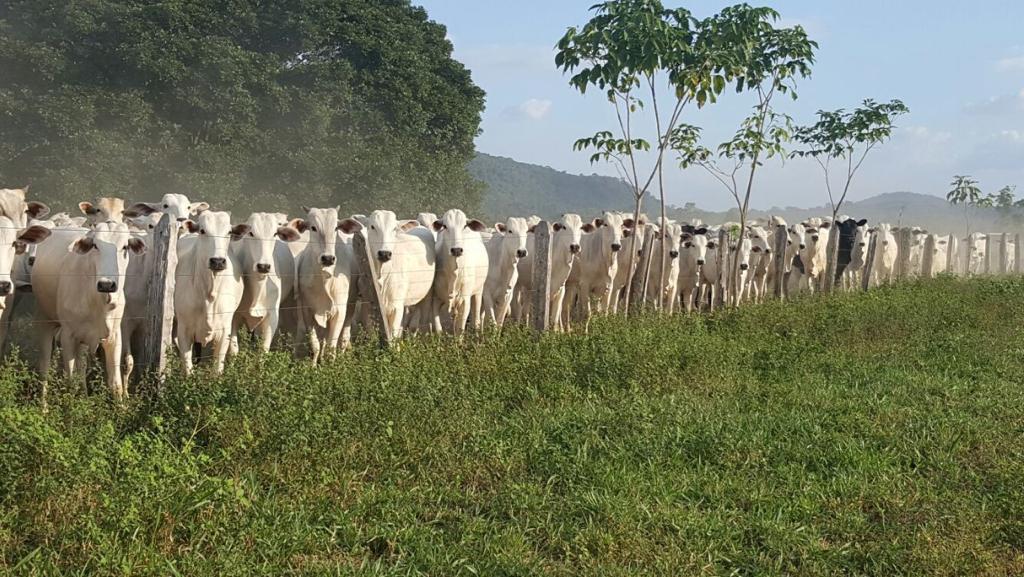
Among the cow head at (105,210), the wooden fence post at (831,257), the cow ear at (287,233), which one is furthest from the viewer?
the wooden fence post at (831,257)

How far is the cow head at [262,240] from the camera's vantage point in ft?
30.1

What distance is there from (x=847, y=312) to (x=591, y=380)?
244 inches

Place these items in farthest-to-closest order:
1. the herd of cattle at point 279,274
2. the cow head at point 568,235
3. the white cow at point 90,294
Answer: the cow head at point 568,235 < the herd of cattle at point 279,274 < the white cow at point 90,294

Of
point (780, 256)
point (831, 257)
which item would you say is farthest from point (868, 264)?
point (780, 256)

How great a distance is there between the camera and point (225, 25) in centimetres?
2686

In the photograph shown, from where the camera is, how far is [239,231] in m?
9.42

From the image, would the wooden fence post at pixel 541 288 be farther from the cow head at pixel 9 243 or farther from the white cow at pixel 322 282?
the cow head at pixel 9 243

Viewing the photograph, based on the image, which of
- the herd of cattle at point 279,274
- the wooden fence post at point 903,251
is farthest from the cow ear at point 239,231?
the wooden fence post at point 903,251

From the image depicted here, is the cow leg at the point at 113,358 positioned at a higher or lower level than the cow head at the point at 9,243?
lower

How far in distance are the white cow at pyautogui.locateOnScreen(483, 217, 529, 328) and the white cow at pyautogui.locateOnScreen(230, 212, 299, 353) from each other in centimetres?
395

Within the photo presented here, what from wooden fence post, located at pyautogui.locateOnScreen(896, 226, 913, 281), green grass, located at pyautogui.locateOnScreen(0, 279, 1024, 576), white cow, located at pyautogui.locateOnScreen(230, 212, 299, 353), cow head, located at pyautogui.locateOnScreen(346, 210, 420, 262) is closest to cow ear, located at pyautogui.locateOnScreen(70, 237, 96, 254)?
white cow, located at pyautogui.locateOnScreen(230, 212, 299, 353)

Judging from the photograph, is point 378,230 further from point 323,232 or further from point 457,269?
point 457,269

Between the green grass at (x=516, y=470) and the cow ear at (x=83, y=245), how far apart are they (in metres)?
1.68

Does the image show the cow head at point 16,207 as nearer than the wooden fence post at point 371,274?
No
